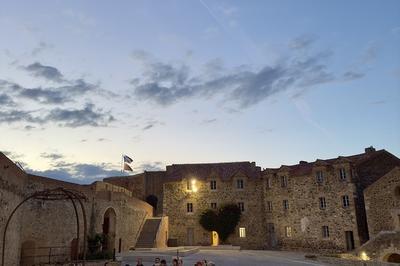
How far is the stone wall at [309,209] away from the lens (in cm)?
3469

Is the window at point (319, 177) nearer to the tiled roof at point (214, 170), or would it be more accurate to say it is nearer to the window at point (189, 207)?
the tiled roof at point (214, 170)

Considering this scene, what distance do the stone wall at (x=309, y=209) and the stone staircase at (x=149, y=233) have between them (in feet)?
39.0

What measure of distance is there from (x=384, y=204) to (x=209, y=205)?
18.0 metres

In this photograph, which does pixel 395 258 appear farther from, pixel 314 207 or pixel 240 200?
pixel 240 200

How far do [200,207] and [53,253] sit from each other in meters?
22.3

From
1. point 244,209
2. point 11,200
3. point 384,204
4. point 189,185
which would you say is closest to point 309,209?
point 244,209

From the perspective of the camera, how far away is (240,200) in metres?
42.1

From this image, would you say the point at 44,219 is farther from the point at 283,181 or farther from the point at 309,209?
the point at 283,181

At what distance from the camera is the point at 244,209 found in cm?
4172

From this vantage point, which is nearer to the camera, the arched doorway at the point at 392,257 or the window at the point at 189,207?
the arched doorway at the point at 392,257

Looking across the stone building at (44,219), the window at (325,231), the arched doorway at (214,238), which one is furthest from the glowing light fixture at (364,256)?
the stone building at (44,219)

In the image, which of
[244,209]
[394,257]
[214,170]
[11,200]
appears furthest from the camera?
[214,170]

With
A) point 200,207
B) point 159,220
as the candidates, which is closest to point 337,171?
point 200,207

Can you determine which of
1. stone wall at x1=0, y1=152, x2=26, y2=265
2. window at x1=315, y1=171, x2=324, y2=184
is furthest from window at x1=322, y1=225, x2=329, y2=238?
stone wall at x1=0, y1=152, x2=26, y2=265
